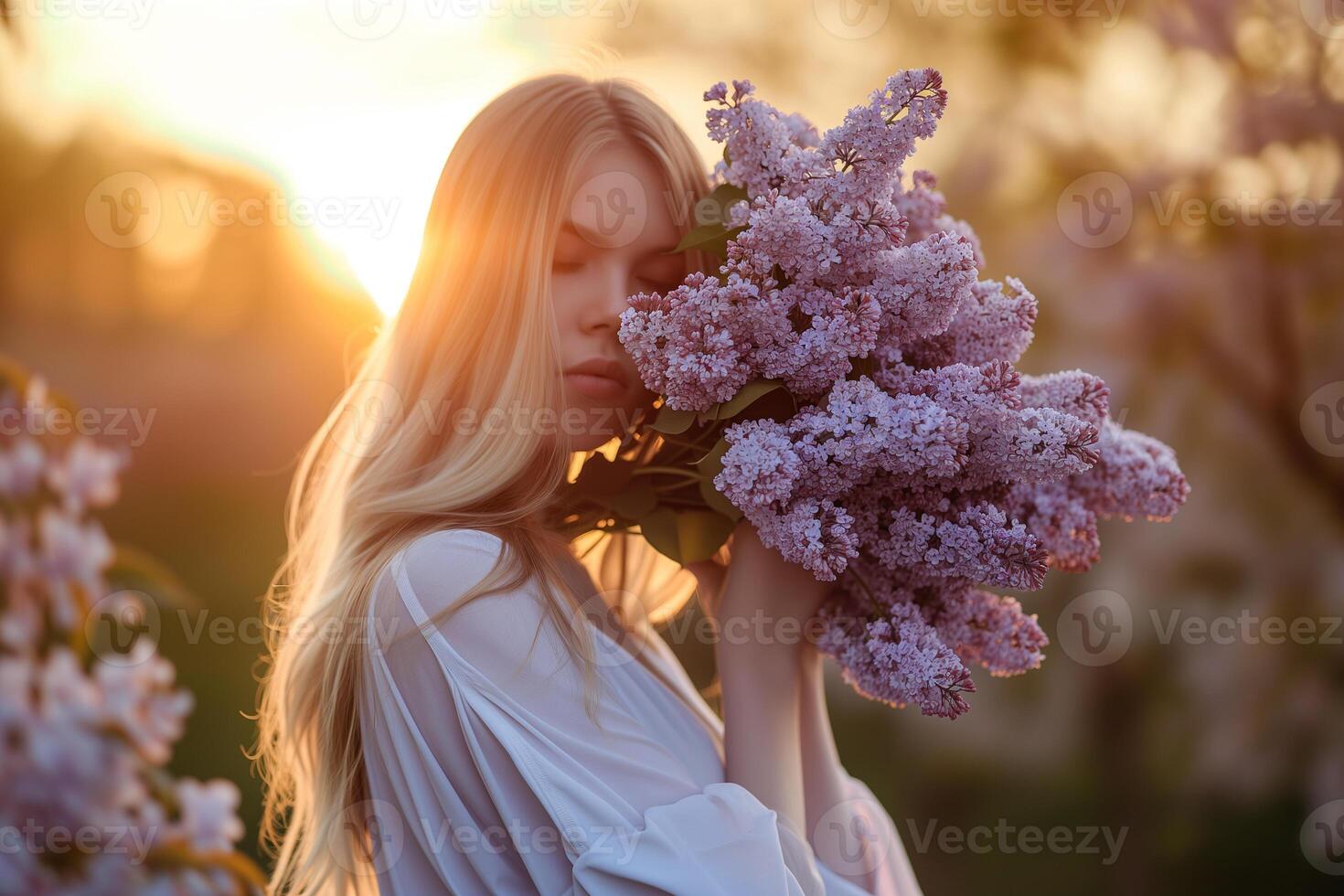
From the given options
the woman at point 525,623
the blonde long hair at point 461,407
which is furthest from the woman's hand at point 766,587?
the blonde long hair at point 461,407

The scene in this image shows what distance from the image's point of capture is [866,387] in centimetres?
99

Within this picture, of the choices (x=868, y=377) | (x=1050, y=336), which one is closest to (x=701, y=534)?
(x=868, y=377)

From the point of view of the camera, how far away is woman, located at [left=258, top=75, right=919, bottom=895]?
3.38 feet

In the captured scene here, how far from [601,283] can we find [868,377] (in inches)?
15.1

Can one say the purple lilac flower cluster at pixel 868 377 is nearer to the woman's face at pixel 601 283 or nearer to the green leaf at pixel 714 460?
the green leaf at pixel 714 460

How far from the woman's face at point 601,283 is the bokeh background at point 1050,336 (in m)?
1.24

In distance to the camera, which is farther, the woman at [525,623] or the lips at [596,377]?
the lips at [596,377]

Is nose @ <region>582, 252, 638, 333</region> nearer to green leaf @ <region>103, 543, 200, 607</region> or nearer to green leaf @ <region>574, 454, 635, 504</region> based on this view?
green leaf @ <region>574, 454, 635, 504</region>

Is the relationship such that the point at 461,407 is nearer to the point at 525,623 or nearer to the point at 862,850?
the point at 525,623

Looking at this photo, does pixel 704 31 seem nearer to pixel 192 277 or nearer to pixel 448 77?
pixel 448 77

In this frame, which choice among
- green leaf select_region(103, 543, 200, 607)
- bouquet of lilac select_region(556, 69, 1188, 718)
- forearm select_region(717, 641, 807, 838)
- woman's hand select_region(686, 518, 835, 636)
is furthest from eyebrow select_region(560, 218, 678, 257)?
green leaf select_region(103, 543, 200, 607)

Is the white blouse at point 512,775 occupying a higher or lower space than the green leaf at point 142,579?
lower

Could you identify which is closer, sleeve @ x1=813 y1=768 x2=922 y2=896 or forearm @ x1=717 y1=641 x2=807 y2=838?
forearm @ x1=717 y1=641 x2=807 y2=838

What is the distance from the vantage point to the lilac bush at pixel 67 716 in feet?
3.43
